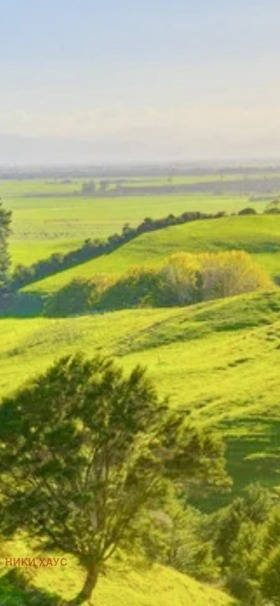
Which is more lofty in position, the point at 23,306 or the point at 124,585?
the point at 124,585

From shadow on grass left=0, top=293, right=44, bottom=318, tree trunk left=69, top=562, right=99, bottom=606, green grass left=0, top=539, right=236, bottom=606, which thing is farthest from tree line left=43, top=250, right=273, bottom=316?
tree trunk left=69, top=562, right=99, bottom=606

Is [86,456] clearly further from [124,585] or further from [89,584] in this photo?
[124,585]

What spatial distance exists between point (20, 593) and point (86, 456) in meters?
5.43

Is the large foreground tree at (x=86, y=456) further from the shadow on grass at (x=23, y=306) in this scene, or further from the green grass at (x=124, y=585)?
the shadow on grass at (x=23, y=306)

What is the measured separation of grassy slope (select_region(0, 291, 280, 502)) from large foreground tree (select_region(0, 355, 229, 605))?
3584cm

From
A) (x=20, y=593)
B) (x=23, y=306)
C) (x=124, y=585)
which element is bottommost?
(x=23, y=306)

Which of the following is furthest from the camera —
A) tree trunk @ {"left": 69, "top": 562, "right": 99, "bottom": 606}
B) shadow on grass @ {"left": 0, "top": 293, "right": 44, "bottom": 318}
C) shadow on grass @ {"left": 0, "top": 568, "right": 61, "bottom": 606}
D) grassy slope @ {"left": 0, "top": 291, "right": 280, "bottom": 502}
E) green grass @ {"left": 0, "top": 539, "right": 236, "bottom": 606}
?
shadow on grass @ {"left": 0, "top": 293, "right": 44, "bottom": 318}

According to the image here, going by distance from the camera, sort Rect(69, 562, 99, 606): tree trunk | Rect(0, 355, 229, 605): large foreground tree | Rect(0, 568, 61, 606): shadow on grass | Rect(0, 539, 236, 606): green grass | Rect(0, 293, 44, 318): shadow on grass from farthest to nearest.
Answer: Rect(0, 293, 44, 318): shadow on grass < Rect(0, 539, 236, 606): green grass < Rect(69, 562, 99, 606): tree trunk < Rect(0, 355, 229, 605): large foreground tree < Rect(0, 568, 61, 606): shadow on grass

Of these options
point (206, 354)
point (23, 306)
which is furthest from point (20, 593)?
point (23, 306)

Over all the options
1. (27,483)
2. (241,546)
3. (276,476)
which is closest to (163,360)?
(276,476)

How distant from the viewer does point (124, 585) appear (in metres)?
35.5

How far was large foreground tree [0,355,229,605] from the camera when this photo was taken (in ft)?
101

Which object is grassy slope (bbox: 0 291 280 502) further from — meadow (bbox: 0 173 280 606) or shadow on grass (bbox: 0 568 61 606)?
shadow on grass (bbox: 0 568 61 606)

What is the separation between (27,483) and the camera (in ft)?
103
